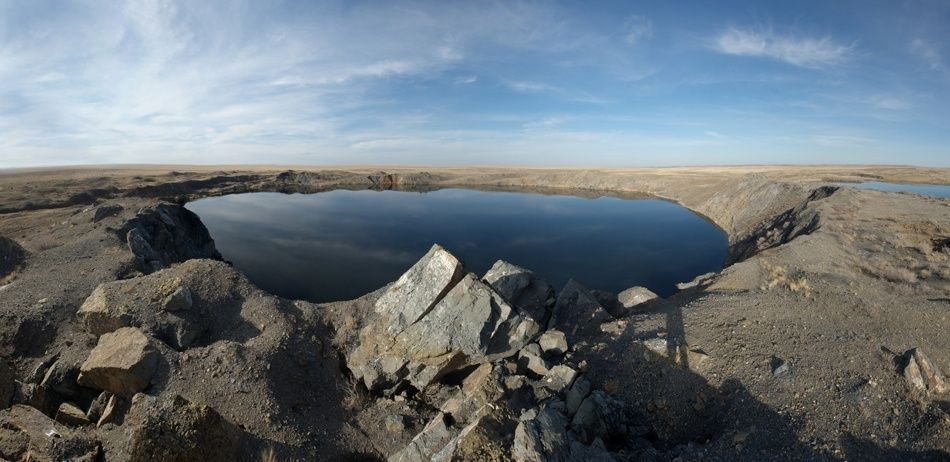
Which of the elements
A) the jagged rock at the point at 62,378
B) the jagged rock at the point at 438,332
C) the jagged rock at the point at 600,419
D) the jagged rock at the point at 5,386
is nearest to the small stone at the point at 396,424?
the jagged rock at the point at 438,332

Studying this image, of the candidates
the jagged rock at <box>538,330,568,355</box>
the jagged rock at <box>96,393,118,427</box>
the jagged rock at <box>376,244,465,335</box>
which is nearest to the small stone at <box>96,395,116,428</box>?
the jagged rock at <box>96,393,118,427</box>

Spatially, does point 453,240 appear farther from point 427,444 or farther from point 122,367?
point 427,444

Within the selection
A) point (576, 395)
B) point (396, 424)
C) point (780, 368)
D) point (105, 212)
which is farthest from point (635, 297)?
point (105, 212)

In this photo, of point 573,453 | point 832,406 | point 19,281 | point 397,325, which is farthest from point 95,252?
point 832,406

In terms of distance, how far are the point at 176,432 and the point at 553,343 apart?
9.86 meters

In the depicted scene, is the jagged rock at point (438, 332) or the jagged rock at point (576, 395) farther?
the jagged rock at point (438, 332)

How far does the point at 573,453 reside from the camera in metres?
7.48

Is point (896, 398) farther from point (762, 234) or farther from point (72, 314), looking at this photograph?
point (762, 234)

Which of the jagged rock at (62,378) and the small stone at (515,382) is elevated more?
the jagged rock at (62,378)

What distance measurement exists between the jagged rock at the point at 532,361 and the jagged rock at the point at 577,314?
2861 mm

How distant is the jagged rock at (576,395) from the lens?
33.5 ft

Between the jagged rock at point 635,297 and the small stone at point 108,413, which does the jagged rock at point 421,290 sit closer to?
the small stone at point 108,413

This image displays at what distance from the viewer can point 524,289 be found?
58.6 ft

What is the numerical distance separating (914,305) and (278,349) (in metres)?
20.4
